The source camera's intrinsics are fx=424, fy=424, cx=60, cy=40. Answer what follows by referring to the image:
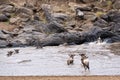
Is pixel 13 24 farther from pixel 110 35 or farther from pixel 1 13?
pixel 110 35

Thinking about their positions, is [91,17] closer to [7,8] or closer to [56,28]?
[56,28]

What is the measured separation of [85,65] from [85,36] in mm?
27148

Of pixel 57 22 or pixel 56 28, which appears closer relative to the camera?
pixel 56 28

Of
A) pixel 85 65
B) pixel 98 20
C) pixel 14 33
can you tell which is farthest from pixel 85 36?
pixel 85 65

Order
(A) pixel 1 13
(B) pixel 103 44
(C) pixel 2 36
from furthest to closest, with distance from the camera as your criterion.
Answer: (A) pixel 1 13, (C) pixel 2 36, (B) pixel 103 44

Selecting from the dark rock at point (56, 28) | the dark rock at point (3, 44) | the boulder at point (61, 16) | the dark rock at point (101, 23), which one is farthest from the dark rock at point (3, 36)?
the dark rock at point (101, 23)

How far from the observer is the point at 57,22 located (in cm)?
5634

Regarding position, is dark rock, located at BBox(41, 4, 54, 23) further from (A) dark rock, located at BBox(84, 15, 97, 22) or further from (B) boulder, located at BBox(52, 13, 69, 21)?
(A) dark rock, located at BBox(84, 15, 97, 22)

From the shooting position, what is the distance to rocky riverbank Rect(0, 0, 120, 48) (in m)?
51.8

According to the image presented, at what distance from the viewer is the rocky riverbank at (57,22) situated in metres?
51.8

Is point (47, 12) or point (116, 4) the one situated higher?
point (116, 4)

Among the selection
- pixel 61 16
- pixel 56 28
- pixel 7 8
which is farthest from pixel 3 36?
pixel 7 8

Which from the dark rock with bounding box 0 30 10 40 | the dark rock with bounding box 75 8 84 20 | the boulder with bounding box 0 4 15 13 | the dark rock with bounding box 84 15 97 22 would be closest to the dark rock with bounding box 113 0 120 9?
the dark rock with bounding box 84 15 97 22

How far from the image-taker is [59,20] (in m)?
57.4
